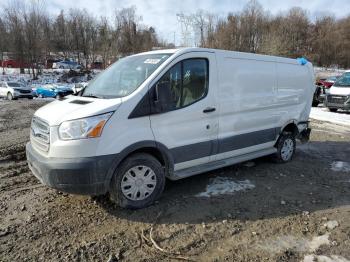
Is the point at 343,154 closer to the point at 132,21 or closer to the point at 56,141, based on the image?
the point at 56,141

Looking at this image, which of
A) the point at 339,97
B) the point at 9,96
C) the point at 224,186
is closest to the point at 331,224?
the point at 224,186

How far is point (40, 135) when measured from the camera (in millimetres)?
4293

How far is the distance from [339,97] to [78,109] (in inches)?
584

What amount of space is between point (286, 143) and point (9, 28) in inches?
2551

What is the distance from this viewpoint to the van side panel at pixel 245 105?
5230 mm

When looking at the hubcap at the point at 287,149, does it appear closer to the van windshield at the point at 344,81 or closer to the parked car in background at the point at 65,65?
the van windshield at the point at 344,81

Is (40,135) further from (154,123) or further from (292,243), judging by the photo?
(292,243)

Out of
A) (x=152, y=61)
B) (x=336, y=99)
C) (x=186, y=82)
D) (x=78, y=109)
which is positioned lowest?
(x=336, y=99)

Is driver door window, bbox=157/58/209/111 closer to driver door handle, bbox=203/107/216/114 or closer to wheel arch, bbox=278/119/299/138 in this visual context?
driver door handle, bbox=203/107/216/114

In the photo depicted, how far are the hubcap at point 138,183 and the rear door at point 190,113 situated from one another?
1.42 feet

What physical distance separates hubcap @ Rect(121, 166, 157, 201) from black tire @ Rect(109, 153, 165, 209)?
33mm

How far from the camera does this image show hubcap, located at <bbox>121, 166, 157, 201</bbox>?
431 centimetres

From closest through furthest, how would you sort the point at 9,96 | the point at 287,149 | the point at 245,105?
the point at 245,105 < the point at 287,149 < the point at 9,96

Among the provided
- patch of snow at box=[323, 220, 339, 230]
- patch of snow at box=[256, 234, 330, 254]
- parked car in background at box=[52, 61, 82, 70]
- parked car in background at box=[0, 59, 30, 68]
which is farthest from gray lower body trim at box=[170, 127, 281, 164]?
parked car in background at box=[52, 61, 82, 70]
